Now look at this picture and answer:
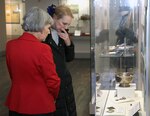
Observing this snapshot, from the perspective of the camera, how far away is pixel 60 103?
2.70m

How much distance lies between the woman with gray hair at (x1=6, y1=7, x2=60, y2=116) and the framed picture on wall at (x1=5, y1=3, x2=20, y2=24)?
35.9 ft

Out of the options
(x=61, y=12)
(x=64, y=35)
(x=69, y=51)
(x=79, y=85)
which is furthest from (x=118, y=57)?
(x=79, y=85)

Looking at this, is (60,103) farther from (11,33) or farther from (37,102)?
(11,33)

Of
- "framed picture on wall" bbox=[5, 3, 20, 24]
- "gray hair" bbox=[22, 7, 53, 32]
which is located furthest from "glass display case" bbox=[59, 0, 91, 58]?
"gray hair" bbox=[22, 7, 53, 32]

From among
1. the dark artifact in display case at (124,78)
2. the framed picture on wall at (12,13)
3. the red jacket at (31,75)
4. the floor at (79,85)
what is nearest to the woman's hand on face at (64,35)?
the red jacket at (31,75)

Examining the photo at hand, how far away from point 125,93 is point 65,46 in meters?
0.92

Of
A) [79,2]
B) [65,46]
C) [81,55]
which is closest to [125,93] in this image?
[65,46]

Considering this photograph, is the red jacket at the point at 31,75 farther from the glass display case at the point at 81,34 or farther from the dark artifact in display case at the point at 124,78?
the glass display case at the point at 81,34

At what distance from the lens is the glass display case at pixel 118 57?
3014 millimetres

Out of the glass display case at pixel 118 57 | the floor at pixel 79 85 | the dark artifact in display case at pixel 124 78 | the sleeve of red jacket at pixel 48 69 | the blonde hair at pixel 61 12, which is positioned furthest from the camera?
the floor at pixel 79 85

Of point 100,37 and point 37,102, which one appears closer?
point 37,102

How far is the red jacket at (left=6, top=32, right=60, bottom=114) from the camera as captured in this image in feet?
7.12

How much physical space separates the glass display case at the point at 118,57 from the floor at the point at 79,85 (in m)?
1.74

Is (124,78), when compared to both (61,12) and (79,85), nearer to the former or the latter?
(61,12)
